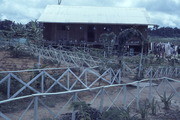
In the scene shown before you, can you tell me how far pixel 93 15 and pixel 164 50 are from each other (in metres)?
7.47

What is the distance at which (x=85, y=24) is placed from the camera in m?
25.2

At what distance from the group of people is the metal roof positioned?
8.30ft

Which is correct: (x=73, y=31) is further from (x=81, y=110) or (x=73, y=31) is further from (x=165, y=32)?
(x=165, y=32)

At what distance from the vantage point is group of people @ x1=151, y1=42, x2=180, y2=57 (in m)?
24.5

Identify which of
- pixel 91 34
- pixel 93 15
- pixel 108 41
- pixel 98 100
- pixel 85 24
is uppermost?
pixel 93 15

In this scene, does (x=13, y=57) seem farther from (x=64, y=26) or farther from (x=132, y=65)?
(x=132, y=65)

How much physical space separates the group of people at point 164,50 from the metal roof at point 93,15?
2531mm

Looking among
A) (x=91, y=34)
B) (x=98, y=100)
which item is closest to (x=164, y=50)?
(x=91, y=34)

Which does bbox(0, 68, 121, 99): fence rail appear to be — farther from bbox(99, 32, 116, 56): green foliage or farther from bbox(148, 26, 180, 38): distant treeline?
bbox(148, 26, 180, 38): distant treeline

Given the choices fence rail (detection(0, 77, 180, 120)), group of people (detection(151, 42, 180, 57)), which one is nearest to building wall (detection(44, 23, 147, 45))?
group of people (detection(151, 42, 180, 57))

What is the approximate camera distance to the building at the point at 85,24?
24438mm

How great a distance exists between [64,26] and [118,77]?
14.7m

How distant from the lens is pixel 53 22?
2392 centimetres

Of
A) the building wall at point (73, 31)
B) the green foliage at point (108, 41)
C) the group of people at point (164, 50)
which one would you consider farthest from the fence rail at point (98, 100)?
the building wall at point (73, 31)
